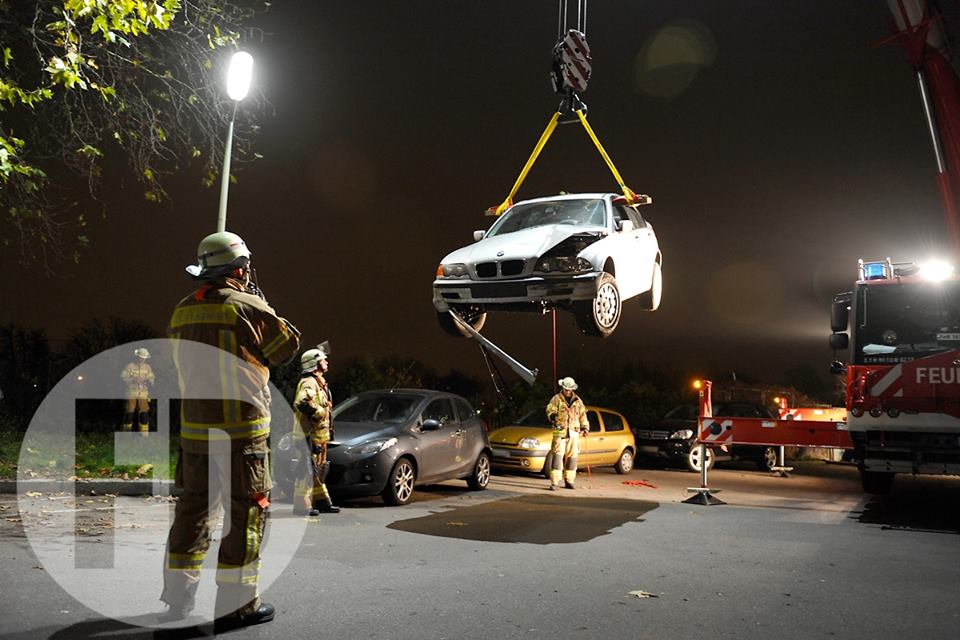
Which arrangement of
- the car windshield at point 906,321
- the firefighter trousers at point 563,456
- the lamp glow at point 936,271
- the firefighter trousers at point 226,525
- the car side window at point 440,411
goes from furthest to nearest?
1. the firefighter trousers at point 563,456
2. the car side window at point 440,411
3. the lamp glow at point 936,271
4. the car windshield at point 906,321
5. the firefighter trousers at point 226,525

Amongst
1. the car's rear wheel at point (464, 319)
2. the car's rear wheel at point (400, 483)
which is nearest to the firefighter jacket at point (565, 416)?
the car's rear wheel at point (400, 483)

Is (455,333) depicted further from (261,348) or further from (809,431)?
(809,431)

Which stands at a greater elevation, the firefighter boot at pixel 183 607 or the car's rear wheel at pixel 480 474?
the firefighter boot at pixel 183 607

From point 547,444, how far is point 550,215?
305 inches

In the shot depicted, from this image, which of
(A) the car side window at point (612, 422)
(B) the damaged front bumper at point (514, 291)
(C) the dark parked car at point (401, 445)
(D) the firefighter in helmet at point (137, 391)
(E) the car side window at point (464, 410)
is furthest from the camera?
(D) the firefighter in helmet at point (137, 391)

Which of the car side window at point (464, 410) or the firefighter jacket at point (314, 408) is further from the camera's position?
the car side window at point (464, 410)

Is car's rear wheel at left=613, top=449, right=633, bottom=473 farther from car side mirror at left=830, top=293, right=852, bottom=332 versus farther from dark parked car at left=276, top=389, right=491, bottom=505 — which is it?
car side mirror at left=830, top=293, right=852, bottom=332

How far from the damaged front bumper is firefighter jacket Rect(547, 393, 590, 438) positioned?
706cm

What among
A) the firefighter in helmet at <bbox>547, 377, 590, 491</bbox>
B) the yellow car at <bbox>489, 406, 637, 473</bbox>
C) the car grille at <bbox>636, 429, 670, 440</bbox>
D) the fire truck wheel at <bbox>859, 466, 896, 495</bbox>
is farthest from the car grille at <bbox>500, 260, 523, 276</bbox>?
the car grille at <bbox>636, 429, 670, 440</bbox>

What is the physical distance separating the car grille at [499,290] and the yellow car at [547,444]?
841cm

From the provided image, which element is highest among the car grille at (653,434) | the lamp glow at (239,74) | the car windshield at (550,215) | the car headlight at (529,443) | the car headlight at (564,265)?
the lamp glow at (239,74)

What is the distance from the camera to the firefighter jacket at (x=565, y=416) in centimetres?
1355

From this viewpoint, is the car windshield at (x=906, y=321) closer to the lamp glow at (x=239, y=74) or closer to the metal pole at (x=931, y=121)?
the metal pole at (x=931, y=121)

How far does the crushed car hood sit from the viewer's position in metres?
6.44
